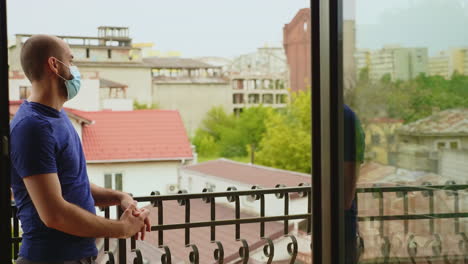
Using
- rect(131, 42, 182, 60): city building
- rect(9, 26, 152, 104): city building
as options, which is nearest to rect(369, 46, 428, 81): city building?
rect(9, 26, 152, 104): city building

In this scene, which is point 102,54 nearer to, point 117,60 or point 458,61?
point 117,60

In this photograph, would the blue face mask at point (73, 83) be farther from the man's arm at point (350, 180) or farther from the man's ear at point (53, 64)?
the man's arm at point (350, 180)

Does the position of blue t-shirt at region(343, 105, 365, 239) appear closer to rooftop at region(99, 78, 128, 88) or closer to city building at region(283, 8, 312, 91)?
rooftop at region(99, 78, 128, 88)

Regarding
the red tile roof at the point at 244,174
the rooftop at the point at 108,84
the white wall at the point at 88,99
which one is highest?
the rooftop at the point at 108,84

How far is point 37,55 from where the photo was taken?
3.99ft

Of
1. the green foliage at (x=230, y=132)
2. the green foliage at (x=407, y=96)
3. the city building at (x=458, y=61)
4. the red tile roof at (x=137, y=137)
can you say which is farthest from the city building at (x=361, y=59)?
the green foliage at (x=230, y=132)

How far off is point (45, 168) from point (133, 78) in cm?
2498

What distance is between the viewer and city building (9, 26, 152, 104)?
79.1ft

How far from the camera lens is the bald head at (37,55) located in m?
1.21

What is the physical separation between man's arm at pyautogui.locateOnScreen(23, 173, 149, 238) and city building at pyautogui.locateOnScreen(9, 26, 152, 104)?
23167 millimetres

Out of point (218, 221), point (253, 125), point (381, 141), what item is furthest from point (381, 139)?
point (253, 125)

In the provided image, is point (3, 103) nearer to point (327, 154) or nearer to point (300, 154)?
point (327, 154)

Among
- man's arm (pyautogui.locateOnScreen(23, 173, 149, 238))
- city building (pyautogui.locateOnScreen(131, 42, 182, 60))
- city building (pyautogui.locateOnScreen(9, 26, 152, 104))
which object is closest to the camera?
man's arm (pyautogui.locateOnScreen(23, 173, 149, 238))

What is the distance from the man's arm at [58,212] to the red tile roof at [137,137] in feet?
64.6
